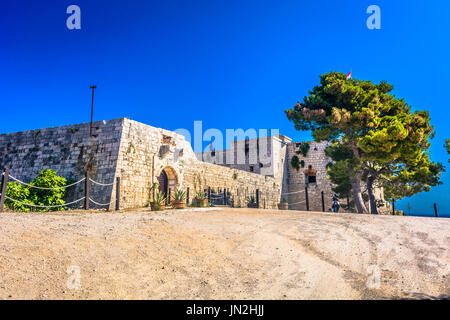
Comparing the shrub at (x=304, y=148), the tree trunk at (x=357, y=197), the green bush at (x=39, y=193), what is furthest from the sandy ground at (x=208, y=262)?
the shrub at (x=304, y=148)

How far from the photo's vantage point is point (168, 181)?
14.9 m

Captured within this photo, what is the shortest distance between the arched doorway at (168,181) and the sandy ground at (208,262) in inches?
304

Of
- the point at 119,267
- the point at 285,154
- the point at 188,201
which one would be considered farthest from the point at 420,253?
the point at 285,154

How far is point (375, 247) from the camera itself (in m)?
5.91

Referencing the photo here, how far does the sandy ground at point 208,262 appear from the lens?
3.61 metres

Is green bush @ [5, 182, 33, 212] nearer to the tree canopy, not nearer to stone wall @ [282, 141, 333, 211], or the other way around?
the tree canopy

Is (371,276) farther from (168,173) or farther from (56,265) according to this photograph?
(168,173)

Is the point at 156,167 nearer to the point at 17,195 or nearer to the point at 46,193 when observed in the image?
the point at 46,193

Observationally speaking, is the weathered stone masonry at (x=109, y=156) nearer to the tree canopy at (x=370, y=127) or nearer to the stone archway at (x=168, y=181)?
the stone archway at (x=168, y=181)

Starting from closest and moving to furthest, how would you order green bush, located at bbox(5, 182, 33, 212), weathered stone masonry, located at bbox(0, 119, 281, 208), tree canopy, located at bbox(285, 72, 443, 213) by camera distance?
green bush, located at bbox(5, 182, 33, 212), weathered stone masonry, located at bbox(0, 119, 281, 208), tree canopy, located at bbox(285, 72, 443, 213)

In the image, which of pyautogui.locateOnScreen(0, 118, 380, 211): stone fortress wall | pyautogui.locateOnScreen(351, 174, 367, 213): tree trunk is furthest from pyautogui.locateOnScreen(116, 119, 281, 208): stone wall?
pyautogui.locateOnScreen(351, 174, 367, 213): tree trunk

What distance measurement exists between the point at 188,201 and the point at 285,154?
53.7 feet

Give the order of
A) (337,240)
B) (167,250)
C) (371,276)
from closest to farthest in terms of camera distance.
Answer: (371,276) < (167,250) < (337,240)

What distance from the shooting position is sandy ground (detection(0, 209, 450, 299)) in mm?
3607
